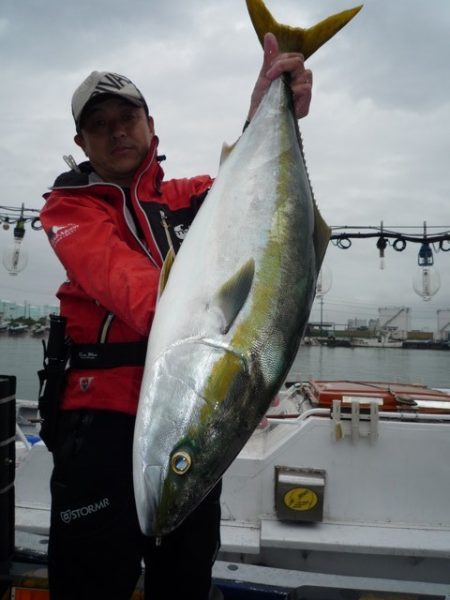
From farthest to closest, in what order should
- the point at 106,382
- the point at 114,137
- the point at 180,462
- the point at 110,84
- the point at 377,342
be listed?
the point at 377,342 < the point at 114,137 < the point at 110,84 < the point at 106,382 < the point at 180,462

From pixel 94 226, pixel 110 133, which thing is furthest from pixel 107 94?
pixel 94 226

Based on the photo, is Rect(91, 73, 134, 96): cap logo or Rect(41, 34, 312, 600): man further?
Rect(91, 73, 134, 96): cap logo

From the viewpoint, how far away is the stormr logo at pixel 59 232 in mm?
1670

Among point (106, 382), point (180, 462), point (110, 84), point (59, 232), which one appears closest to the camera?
point (180, 462)

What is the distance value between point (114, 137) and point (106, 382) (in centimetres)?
106

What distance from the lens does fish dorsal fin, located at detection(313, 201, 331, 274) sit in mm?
1729

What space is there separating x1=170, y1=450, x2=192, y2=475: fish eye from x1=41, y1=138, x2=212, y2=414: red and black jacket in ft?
1.34

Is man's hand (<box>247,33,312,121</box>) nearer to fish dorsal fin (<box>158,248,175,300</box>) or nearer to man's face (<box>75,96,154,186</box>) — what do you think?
man's face (<box>75,96,154,186</box>)

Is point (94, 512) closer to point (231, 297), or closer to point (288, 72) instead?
Result: point (231, 297)

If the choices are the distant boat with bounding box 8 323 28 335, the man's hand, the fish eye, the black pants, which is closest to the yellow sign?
the black pants

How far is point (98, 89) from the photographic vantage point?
6.30 ft

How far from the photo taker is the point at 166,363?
4.32 ft

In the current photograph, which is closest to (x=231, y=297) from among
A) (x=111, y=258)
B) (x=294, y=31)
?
(x=111, y=258)

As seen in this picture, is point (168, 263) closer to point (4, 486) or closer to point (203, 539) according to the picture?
point (203, 539)
